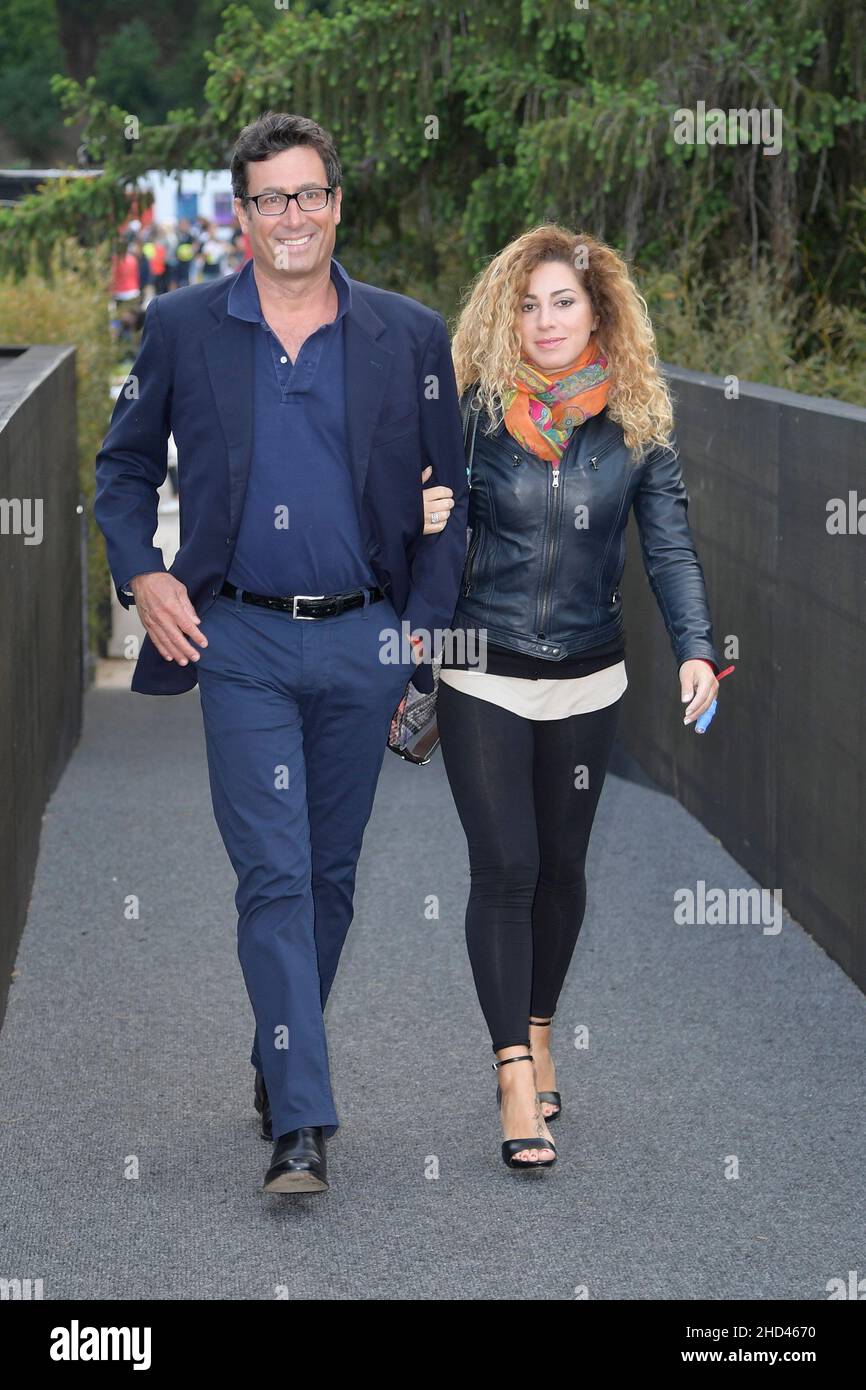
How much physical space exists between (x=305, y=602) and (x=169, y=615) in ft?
0.98

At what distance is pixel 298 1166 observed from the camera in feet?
15.7

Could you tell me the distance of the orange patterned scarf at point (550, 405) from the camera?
5094 millimetres

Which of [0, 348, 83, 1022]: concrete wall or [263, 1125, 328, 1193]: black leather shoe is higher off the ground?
[0, 348, 83, 1022]: concrete wall

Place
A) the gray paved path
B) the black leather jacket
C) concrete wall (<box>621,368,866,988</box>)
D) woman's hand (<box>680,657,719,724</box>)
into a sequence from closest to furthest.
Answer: the gray paved path
woman's hand (<box>680,657,719,724</box>)
the black leather jacket
concrete wall (<box>621,368,866,988</box>)

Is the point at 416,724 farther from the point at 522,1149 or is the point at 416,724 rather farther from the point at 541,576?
the point at 522,1149

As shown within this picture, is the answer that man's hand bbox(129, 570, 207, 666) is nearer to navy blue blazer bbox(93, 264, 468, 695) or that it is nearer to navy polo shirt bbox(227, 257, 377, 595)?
navy blue blazer bbox(93, 264, 468, 695)

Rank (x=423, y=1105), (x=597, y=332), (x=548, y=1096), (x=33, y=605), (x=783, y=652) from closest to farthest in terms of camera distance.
A: 1. (x=597, y=332)
2. (x=548, y=1096)
3. (x=423, y=1105)
4. (x=783, y=652)
5. (x=33, y=605)

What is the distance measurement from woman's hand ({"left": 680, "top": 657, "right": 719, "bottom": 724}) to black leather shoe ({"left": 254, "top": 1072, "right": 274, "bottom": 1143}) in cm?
137

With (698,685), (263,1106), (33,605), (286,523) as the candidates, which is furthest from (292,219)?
(33,605)

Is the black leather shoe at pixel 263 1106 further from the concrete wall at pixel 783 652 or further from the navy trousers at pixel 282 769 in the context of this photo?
the concrete wall at pixel 783 652

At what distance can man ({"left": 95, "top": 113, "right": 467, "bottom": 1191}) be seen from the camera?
4.82 meters

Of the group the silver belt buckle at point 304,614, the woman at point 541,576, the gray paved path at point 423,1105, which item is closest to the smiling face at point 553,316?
the woman at point 541,576

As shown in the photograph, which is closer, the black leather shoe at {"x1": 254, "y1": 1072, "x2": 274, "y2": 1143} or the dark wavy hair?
the dark wavy hair

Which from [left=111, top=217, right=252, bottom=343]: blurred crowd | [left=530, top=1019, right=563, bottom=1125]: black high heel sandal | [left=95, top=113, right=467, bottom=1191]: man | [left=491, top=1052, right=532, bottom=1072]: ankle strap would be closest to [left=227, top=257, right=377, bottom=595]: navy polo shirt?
[left=95, top=113, right=467, bottom=1191]: man
